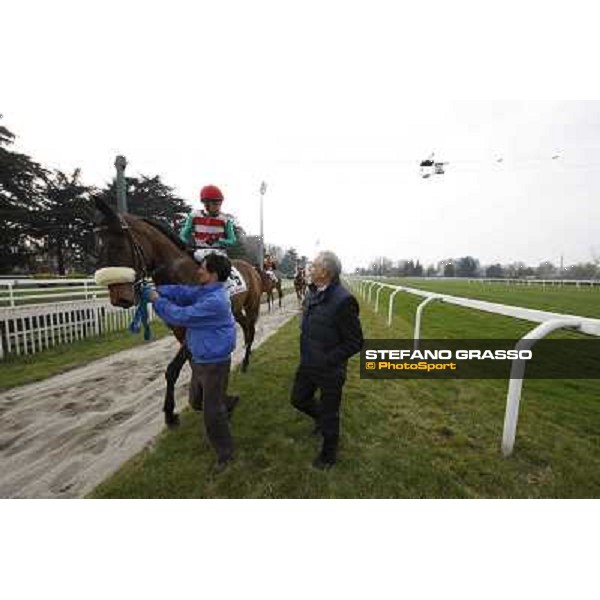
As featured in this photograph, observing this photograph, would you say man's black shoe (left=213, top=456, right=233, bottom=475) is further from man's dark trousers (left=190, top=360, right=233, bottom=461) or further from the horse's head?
the horse's head

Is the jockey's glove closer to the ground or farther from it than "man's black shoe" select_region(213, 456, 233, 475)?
farther from it

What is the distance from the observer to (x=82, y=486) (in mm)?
2238

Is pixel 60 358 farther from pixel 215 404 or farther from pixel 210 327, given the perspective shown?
pixel 210 327

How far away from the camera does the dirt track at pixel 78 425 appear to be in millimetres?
2336

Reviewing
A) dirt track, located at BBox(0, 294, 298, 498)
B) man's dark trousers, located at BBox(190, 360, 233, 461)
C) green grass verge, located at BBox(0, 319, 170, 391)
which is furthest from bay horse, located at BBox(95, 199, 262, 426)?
green grass verge, located at BBox(0, 319, 170, 391)

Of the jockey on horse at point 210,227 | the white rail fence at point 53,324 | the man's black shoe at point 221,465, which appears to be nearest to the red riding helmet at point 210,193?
the jockey on horse at point 210,227

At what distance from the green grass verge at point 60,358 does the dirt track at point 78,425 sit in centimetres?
26

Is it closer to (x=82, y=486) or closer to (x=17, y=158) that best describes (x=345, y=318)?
(x=82, y=486)

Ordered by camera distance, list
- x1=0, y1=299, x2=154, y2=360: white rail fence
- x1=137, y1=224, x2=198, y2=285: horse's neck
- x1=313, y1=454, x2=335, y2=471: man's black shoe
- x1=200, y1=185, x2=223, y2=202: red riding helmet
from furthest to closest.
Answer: x1=0, y1=299, x2=154, y2=360: white rail fence
x1=200, y1=185, x2=223, y2=202: red riding helmet
x1=137, y1=224, x2=198, y2=285: horse's neck
x1=313, y1=454, x2=335, y2=471: man's black shoe

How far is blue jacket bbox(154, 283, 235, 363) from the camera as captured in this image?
6.86 ft

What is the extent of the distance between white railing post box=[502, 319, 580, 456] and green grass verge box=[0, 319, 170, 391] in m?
5.58

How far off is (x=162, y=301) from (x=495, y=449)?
2.83 meters

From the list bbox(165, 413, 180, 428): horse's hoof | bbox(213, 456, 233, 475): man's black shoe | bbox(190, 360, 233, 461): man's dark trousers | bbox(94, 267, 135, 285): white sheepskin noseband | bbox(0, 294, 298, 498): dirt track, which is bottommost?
bbox(0, 294, 298, 498): dirt track

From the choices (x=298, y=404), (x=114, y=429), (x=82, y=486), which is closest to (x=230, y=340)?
(x=298, y=404)
